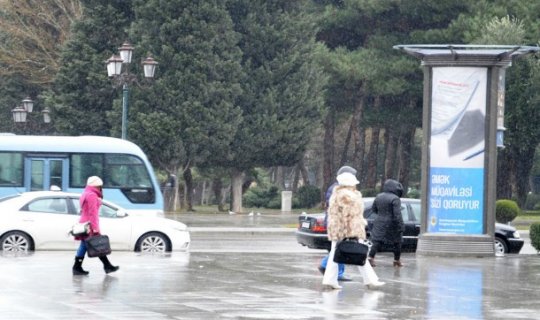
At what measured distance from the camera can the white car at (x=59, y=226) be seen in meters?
25.3

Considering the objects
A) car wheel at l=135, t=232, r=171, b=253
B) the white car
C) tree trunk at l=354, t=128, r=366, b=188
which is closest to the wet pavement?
car wheel at l=135, t=232, r=171, b=253

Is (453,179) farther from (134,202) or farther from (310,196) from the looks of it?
(310,196)

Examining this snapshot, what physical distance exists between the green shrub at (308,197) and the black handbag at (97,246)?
44.0 metres

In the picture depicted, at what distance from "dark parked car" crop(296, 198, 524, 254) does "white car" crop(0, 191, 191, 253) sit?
2.99m

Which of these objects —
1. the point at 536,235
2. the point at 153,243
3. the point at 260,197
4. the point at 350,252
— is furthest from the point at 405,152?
the point at 350,252

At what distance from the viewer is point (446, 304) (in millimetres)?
15594

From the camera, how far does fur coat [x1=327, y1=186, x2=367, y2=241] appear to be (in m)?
16.7

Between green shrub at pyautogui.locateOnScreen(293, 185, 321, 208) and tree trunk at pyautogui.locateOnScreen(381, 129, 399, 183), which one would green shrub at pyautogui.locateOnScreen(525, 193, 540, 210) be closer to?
tree trunk at pyautogui.locateOnScreen(381, 129, 399, 183)

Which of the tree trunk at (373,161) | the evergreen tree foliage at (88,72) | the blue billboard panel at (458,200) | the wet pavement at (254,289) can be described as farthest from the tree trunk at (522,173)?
the blue billboard panel at (458,200)

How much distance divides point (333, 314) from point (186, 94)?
38.8 m

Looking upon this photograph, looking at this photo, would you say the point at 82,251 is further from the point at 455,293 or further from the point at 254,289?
the point at 455,293

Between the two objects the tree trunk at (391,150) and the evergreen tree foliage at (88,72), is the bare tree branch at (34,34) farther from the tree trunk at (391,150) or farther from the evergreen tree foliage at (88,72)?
the tree trunk at (391,150)

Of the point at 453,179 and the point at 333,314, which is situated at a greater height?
the point at 453,179

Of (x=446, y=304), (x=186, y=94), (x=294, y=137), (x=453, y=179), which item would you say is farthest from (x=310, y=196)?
(x=446, y=304)
